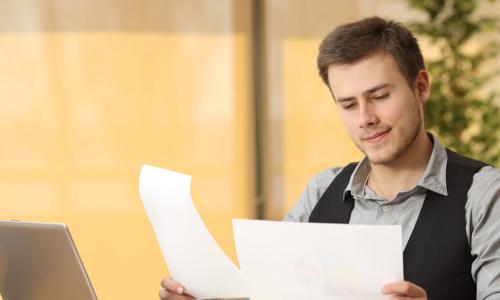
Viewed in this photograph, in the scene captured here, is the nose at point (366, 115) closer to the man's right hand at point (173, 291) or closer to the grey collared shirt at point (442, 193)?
the grey collared shirt at point (442, 193)

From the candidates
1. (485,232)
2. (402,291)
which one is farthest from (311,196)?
(402,291)

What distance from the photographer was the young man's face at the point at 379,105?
74.4 inches

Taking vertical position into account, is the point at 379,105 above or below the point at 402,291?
above

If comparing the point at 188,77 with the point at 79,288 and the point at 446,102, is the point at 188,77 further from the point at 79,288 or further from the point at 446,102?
the point at 79,288

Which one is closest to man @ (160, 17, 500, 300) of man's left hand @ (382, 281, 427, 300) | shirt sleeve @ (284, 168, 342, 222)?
shirt sleeve @ (284, 168, 342, 222)

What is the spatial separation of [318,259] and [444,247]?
0.38m

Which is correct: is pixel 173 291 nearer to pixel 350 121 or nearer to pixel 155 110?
pixel 350 121

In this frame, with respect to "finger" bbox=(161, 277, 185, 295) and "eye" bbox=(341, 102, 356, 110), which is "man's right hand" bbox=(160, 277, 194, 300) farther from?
"eye" bbox=(341, 102, 356, 110)

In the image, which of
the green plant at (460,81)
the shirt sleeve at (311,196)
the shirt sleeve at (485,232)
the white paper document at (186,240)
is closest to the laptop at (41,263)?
the white paper document at (186,240)

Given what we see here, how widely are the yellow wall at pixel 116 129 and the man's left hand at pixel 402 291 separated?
11.5ft

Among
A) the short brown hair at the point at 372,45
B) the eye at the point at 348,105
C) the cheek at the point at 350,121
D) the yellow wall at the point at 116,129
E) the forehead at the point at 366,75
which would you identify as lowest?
the yellow wall at the point at 116,129

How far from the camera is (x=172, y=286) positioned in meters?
1.94

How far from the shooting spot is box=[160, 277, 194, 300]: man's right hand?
193cm

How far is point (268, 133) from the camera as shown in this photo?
5332 millimetres
